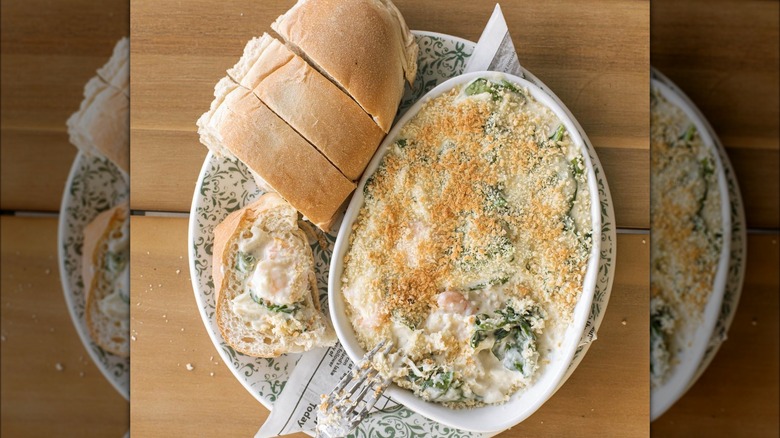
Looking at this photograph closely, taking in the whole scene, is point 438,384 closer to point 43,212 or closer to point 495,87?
point 495,87

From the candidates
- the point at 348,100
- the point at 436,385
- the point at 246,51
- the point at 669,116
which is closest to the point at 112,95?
→ the point at 246,51

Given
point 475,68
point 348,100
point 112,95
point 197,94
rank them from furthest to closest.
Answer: point 112,95 < point 197,94 < point 475,68 < point 348,100

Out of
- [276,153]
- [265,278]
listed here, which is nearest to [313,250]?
[265,278]

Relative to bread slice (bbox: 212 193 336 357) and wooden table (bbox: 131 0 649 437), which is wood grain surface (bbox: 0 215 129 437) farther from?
bread slice (bbox: 212 193 336 357)

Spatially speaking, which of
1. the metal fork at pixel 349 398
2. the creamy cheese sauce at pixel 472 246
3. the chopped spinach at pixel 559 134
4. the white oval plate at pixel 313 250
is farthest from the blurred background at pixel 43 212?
the chopped spinach at pixel 559 134

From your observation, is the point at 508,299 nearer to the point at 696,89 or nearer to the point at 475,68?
the point at 475,68
